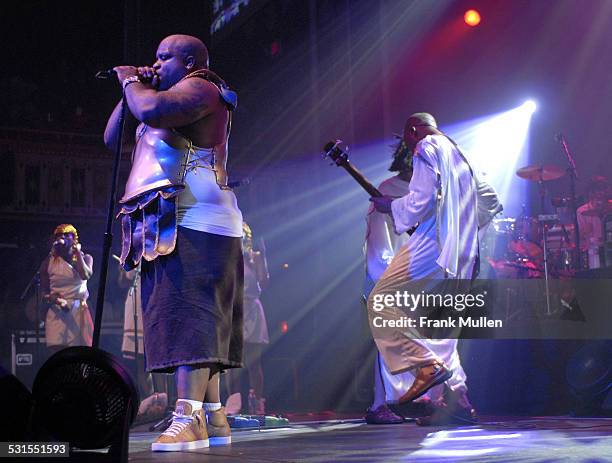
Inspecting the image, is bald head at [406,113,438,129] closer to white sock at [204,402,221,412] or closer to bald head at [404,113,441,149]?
bald head at [404,113,441,149]

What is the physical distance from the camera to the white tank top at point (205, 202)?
3.42 meters

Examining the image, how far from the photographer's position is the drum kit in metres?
11.2

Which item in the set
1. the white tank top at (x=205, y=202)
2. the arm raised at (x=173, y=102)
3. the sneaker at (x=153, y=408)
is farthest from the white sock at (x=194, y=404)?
the sneaker at (x=153, y=408)

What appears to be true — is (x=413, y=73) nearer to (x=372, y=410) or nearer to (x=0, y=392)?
(x=372, y=410)

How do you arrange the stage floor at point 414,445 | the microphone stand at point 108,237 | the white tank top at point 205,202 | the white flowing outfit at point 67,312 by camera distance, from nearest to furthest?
the stage floor at point 414,445 < the microphone stand at point 108,237 < the white tank top at point 205,202 < the white flowing outfit at point 67,312

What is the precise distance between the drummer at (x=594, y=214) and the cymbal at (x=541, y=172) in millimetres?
745

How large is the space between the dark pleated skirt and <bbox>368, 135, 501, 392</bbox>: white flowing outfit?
1.95m

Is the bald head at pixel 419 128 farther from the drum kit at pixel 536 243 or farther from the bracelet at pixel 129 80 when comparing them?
the drum kit at pixel 536 243

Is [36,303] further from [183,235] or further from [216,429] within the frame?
[183,235]

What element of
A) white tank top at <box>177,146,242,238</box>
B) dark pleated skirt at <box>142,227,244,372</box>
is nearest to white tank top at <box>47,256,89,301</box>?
dark pleated skirt at <box>142,227,244,372</box>

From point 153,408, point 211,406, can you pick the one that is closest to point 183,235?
point 211,406

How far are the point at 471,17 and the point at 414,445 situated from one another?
1075 cm

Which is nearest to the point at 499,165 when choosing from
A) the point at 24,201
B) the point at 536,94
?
the point at 536,94

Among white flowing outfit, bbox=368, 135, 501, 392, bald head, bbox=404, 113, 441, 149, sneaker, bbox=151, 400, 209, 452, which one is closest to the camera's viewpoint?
sneaker, bbox=151, 400, 209, 452
